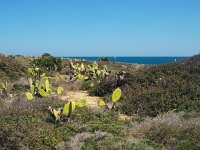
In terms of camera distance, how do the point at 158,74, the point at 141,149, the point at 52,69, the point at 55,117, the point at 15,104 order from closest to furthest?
the point at 141,149 → the point at 55,117 → the point at 15,104 → the point at 158,74 → the point at 52,69

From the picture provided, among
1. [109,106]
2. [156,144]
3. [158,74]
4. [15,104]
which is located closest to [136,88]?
[158,74]

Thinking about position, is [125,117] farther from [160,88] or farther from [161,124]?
[161,124]

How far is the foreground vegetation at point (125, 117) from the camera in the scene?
9859mm

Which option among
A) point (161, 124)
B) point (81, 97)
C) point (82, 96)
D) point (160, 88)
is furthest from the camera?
point (82, 96)

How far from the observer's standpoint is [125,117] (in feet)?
44.7

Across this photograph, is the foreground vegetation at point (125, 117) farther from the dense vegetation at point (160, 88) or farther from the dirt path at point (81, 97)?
the dirt path at point (81, 97)

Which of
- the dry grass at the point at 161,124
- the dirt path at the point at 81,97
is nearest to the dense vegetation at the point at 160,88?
the dirt path at the point at 81,97

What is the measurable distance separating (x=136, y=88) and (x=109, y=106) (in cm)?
300

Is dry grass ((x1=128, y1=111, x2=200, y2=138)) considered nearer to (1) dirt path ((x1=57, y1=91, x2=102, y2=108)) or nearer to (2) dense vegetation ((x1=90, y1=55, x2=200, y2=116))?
(2) dense vegetation ((x1=90, y1=55, x2=200, y2=116))

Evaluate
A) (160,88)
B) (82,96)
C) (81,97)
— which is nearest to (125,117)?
(160,88)

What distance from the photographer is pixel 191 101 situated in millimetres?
13984

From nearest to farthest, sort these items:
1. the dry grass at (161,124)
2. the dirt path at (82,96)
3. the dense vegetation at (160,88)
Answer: the dry grass at (161,124), the dense vegetation at (160,88), the dirt path at (82,96)

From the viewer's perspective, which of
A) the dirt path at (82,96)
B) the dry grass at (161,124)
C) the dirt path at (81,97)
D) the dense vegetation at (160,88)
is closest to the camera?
the dry grass at (161,124)

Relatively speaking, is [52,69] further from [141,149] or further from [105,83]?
[141,149]
